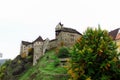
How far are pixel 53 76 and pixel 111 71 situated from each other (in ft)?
82.9

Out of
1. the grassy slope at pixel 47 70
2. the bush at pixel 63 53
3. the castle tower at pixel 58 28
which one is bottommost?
the grassy slope at pixel 47 70

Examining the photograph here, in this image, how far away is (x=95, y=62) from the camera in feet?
190

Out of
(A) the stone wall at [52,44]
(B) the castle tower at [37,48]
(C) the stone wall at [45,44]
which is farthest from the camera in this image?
(C) the stone wall at [45,44]

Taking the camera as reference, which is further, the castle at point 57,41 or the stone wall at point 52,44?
the stone wall at point 52,44

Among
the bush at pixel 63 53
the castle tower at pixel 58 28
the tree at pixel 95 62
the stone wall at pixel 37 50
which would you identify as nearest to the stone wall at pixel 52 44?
the stone wall at pixel 37 50

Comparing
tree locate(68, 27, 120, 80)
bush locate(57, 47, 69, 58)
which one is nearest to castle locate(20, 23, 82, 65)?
bush locate(57, 47, 69, 58)

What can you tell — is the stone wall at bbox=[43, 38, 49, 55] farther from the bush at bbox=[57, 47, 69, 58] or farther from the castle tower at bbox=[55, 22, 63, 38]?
the bush at bbox=[57, 47, 69, 58]

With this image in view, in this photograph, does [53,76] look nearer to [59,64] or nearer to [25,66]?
[59,64]

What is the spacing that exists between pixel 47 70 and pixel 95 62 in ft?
99.2

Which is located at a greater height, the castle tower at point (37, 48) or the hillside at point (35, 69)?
the castle tower at point (37, 48)

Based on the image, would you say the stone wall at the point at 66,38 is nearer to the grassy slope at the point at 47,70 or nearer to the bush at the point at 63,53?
the grassy slope at the point at 47,70

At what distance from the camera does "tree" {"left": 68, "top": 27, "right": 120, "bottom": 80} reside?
5666 centimetres

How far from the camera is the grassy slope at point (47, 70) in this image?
80.3 metres

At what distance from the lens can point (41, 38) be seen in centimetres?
10688
